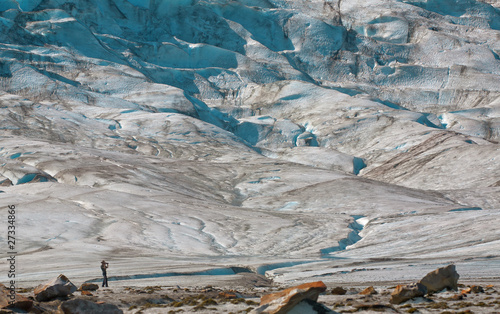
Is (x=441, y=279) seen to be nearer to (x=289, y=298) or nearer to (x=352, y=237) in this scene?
(x=289, y=298)

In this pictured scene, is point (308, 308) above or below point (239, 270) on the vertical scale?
above

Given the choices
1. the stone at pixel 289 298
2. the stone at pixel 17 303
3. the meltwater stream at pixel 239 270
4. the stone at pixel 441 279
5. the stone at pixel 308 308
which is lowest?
the meltwater stream at pixel 239 270

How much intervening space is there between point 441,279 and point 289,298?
9379 mm

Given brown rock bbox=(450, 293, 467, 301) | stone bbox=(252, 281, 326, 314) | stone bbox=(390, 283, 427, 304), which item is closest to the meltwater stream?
stone bbox=(390, 283, 427, 304)

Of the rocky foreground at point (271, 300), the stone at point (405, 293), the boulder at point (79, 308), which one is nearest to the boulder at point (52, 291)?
the rocky foreground at point (271, 300)

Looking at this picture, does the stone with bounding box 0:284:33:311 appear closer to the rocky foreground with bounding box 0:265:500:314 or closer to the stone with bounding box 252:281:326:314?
the rocky foreground with bounding box 0:265:500:314

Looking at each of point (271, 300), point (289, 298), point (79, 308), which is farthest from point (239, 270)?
point (289, 298)

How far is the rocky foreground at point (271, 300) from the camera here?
1653cm

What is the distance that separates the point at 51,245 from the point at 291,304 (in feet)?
110

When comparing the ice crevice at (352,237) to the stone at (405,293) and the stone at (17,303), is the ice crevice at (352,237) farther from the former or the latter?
the stone at (17,303)

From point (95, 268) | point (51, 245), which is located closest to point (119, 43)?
point (51, 245)

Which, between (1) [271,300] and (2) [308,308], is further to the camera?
(1) [271,300]

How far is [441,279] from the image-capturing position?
2245cm

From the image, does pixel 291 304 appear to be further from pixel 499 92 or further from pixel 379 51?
pixel 379 51
